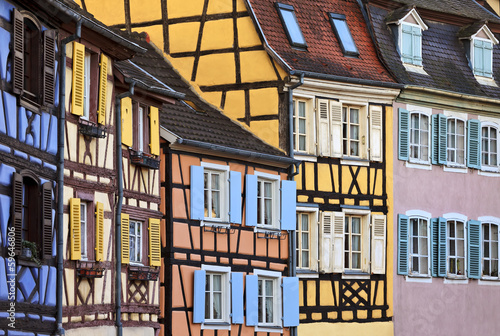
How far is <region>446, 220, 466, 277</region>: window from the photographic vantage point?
131 feet

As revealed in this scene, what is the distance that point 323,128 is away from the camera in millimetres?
37062

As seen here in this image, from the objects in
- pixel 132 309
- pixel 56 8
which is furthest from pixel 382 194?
pixel 56 8

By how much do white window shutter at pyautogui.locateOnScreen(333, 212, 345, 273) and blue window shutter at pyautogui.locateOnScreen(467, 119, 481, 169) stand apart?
17.6 ft

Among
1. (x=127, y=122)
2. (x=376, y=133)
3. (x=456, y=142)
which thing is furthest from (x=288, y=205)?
(x=127, y=122)

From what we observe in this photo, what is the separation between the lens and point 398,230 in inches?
1510

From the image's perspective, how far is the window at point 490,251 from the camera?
40.9 meters

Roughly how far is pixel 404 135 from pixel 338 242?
12.4ft

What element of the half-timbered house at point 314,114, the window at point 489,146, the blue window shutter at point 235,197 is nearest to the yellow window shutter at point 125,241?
the blue window shutter at point 235,197

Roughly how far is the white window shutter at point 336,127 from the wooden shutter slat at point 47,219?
1428 centimetres

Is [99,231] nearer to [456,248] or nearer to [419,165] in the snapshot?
[419,165]

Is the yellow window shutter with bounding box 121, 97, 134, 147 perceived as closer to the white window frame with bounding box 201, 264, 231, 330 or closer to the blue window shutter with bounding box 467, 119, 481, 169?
the white window frame with bounding box 201, 264, 231, 330

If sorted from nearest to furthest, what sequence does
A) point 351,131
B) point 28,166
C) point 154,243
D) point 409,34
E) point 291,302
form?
point 28,166, point 154,243, point 291,302, point 351,131, point 409,34

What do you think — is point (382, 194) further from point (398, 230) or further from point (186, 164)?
point (186, 164)

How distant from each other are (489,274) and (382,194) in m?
4.82
